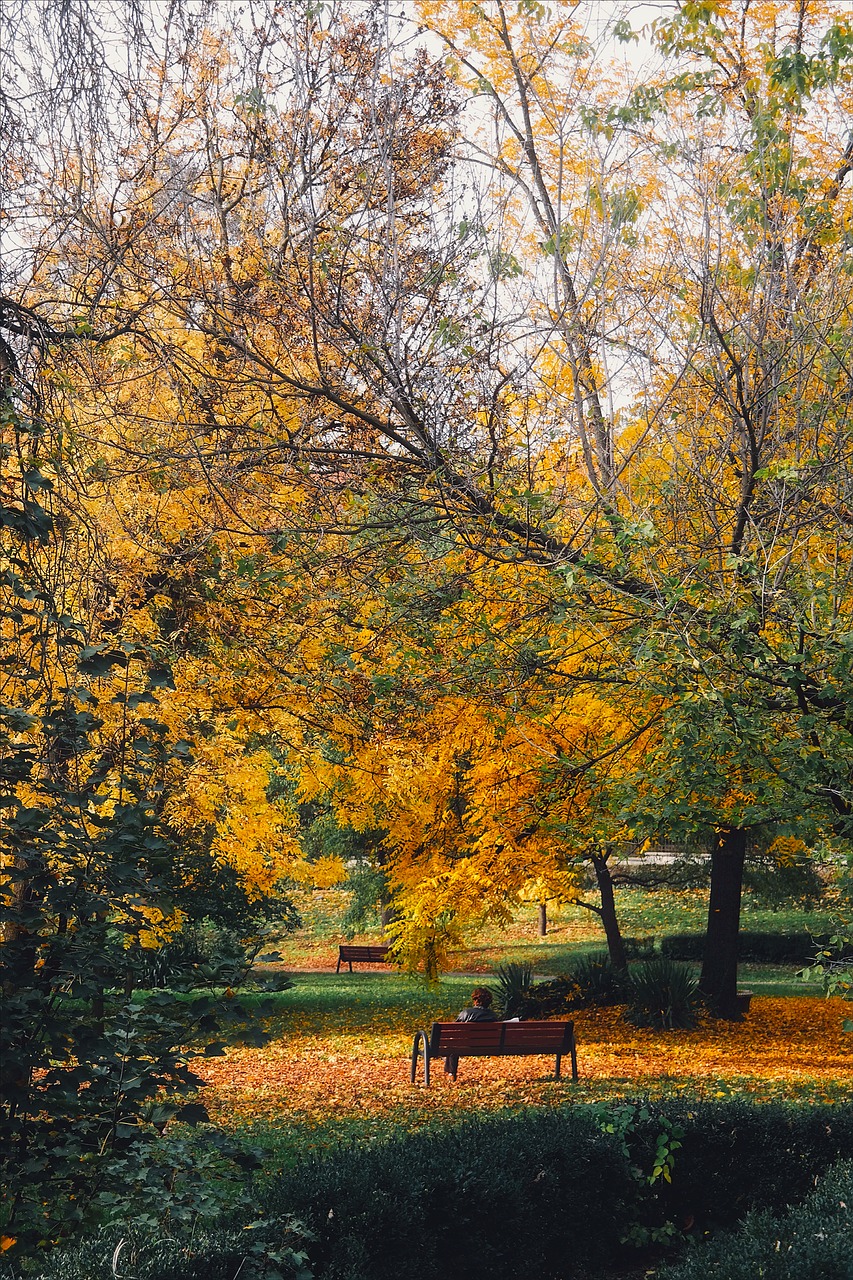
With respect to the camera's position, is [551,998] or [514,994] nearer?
[514,994]

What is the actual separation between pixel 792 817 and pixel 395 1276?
3.15m

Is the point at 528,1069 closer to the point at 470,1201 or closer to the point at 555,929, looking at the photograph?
the point at 470,1201

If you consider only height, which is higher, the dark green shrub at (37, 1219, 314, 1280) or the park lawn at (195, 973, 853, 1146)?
the dark green shrub at (37, 1219, 314, 1280)

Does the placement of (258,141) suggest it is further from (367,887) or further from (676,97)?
(367,887)

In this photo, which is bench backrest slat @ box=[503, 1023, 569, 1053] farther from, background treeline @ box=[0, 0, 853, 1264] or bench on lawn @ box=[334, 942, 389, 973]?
bench on lawn @ box=[334, 942, 389, 973]

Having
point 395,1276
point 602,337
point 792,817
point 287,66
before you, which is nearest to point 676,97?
point 602,337

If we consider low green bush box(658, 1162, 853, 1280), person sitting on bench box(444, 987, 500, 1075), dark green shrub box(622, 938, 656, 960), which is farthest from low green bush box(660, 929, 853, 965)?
low green bush box(658, 1162, 853, 1280)

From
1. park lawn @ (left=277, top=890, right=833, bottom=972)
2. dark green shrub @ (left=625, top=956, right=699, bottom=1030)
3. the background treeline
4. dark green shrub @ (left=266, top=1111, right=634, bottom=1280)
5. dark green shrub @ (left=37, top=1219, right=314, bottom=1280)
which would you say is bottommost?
park lawn @ (left=277, top=890, right=833, bottom=972)

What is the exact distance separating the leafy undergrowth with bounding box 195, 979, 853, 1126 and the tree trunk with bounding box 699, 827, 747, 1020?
48cm

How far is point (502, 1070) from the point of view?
1188cm

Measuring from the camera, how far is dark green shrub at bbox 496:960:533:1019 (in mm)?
15695

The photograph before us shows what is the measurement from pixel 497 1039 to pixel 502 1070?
1.72 m

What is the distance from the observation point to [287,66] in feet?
17.3

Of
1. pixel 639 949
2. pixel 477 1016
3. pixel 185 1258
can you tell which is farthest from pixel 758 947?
pixel 185 1258
